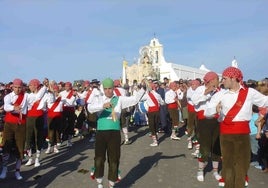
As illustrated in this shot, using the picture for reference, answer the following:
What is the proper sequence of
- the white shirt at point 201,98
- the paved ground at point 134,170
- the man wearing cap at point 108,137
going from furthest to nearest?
the white shirt at point 201,98, the paved ground at point 134,170, the man wearing cap at point 108,137

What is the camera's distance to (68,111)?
14422 mm

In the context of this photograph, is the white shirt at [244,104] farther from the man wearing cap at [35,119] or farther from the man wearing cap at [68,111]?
the man wearing cap at [68,111]

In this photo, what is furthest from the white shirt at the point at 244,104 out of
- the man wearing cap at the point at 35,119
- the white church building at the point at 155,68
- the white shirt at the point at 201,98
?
the white church building at the point at 155,68

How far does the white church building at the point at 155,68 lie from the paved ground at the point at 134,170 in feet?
143

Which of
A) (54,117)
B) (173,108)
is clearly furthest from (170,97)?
(54,117)

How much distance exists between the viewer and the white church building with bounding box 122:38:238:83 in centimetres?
5982

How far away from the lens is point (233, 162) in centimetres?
639

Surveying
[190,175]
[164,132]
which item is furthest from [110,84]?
[164,132]

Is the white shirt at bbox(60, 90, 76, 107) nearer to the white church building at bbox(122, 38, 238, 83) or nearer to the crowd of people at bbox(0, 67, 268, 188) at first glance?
the crowd of people at bbox(0, 67, 268, 188)

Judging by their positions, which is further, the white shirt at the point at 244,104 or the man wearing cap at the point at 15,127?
the man wearing cap at the point at 15,127

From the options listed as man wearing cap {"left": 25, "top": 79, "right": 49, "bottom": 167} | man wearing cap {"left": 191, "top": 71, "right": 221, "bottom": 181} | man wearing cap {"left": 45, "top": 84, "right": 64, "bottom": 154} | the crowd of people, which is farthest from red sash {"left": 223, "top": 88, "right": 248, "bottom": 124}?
man wearing cap {"left": 45, "top": 84, "right": 64, "bottom": 154}

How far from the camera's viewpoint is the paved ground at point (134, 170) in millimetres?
8711

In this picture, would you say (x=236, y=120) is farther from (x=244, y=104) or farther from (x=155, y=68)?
(x=155, y=68)

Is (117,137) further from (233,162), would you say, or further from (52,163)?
(52,163)
